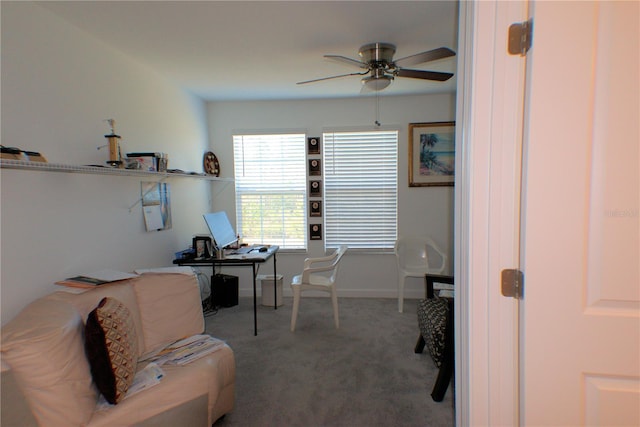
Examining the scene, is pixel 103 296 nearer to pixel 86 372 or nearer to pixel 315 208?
pixel 86 372

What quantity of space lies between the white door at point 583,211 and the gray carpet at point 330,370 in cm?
120

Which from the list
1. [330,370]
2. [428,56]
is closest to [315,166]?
[428,56]

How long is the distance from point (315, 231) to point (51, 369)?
3207 mm

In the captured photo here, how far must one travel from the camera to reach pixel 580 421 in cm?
106

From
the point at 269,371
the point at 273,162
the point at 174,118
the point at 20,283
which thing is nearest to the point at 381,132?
the point at 273,162

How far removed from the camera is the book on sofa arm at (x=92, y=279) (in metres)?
1.95

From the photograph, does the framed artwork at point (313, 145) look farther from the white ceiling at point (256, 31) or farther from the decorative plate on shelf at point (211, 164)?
the decorative plate on shelf at point (211, 164)

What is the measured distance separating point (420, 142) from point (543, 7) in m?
3.18

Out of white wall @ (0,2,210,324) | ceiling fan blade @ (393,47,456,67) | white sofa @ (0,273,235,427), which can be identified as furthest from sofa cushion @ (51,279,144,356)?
ceiling fan blade @ (393,47,456,67)

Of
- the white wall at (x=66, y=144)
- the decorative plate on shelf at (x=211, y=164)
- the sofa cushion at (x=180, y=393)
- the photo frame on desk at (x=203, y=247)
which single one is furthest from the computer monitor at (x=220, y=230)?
the sofa cushion at (x=180, y=393)

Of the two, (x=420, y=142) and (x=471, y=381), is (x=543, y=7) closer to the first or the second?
(x=471, y=381)

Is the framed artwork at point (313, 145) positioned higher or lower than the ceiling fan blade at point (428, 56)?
lower

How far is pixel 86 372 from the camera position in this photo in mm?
1467

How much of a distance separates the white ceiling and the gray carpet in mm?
2523
